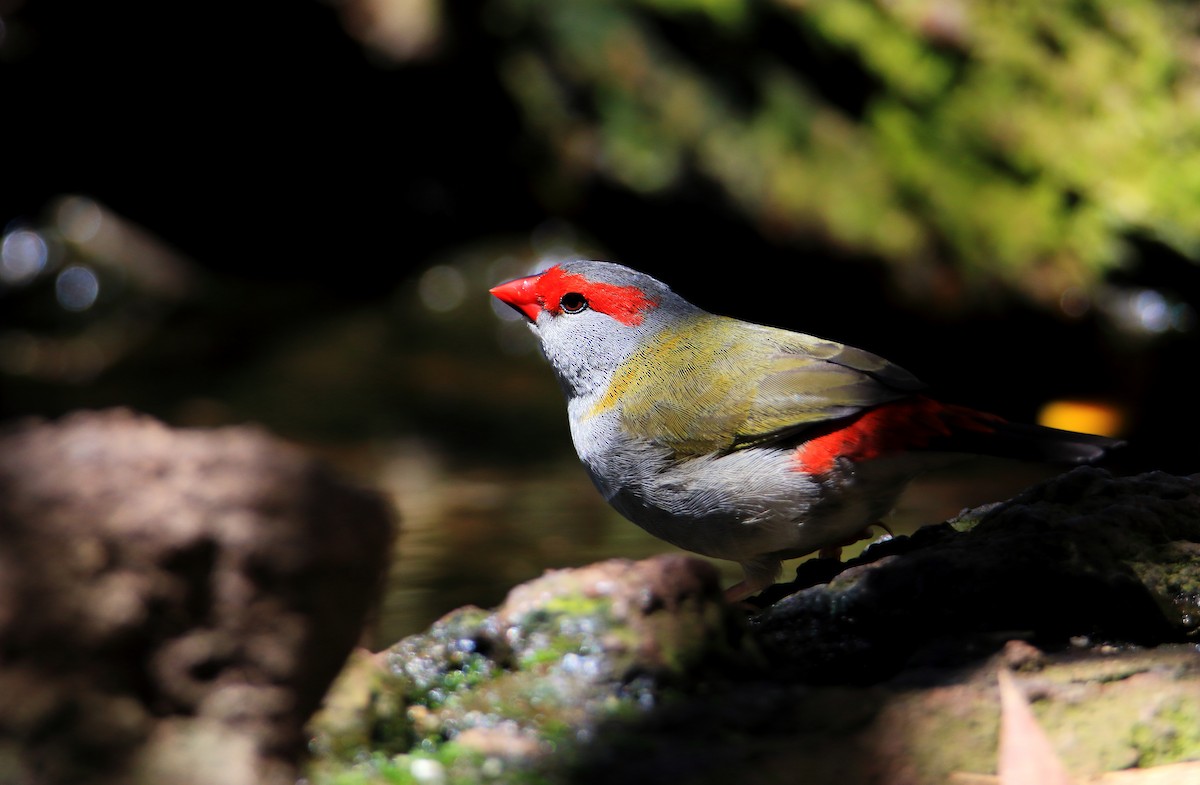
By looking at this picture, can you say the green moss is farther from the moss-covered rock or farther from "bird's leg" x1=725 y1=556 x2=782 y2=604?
"bird's leg" x1=725 y1=556 x2=782 y2=604

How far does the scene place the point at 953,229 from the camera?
7.38 metres

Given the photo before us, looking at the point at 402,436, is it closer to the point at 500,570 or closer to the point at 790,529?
the point at 500,570

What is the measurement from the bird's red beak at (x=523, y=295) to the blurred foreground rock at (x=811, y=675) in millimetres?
1350

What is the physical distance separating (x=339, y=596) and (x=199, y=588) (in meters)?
0.21

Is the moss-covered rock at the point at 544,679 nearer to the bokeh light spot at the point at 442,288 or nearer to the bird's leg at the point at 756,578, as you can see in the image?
the bird's leg at the point at 756,578

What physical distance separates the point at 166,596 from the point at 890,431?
171 cm

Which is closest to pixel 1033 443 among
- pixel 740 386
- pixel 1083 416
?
pixel 740 386

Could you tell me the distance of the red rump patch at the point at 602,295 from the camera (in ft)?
11.8

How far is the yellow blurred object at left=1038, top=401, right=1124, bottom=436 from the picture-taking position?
6637 millimetres

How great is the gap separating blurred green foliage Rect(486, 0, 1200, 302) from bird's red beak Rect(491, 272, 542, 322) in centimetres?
415

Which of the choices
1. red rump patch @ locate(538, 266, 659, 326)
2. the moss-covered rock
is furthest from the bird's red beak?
the moss-covered rock

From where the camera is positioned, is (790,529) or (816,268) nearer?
(790,529)

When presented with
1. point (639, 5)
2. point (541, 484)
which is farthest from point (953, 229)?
point (541, 484)

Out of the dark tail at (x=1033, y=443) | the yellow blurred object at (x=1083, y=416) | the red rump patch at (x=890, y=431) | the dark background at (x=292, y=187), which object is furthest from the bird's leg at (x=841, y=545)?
the dark background at (x=292, y=187)
